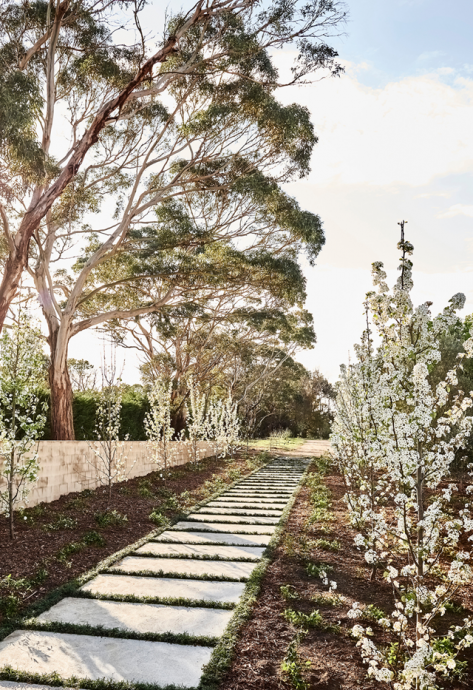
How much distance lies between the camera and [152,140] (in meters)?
12.0

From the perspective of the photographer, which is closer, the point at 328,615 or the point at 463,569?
the point at 463,569

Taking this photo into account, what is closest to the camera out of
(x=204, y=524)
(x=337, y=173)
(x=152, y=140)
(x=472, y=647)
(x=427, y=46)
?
(x=472, y=647)

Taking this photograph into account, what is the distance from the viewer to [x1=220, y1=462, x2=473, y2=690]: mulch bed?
9.23ft

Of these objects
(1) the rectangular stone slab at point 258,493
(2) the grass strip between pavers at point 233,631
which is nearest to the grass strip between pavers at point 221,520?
(2) the grass strip between pavers at point 233,631

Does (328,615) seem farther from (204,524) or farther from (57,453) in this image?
(57,453)

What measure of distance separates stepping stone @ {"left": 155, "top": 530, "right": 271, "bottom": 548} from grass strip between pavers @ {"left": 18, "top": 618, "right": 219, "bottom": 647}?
7.77ft

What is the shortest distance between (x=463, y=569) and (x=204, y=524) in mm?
4666

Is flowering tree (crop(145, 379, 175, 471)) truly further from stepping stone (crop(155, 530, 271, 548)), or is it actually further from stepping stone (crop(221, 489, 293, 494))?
stepping stone (crop(155, 530, 271, 548))

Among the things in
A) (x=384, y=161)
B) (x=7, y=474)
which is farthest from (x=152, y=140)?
(x=7, y=474)

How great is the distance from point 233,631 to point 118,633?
743 mm

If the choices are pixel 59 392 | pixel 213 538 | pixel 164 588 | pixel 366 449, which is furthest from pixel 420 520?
pixel 59 392

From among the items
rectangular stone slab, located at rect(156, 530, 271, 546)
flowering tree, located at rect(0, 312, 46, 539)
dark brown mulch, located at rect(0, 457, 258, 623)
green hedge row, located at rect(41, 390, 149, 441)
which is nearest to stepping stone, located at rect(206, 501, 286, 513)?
dark brown mulch, located at rect(0, 457, 258, 623)

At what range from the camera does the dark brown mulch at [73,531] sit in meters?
4.56

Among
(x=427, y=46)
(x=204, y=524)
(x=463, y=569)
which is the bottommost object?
(x=204, y=524)
